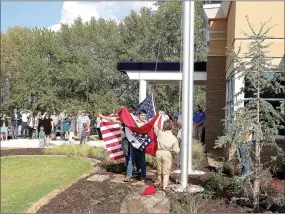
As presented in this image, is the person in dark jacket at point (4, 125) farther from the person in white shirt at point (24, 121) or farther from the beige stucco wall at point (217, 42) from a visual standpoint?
the beige stucco wall at point (217, 42)

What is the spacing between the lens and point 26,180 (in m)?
4.64

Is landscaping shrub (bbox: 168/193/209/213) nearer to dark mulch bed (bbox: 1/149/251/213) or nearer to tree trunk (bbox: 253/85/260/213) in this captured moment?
dark mulch bed (bbox: 1/149/251/213)

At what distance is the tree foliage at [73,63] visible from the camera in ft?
13.1

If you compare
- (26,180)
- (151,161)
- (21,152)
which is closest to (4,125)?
(21,152)

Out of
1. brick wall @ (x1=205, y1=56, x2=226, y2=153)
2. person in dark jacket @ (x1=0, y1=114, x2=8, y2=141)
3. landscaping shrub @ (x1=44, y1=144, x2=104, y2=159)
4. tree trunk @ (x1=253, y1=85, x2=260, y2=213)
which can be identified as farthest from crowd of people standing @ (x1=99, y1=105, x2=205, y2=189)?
brick wall @ (x1=205, y1=56, x2=226, y2=153)

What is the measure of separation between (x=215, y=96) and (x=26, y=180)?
1174 centimetres

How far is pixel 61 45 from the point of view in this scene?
4.41 meters

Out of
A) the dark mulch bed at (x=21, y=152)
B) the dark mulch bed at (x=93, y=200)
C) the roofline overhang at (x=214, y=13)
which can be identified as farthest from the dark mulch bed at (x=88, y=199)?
the roofline overhang at (x=214, y=13)

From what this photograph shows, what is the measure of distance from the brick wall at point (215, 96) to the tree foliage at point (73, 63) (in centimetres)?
1015

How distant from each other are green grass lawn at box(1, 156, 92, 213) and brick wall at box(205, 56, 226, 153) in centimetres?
1074

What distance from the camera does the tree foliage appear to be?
3979 millimetres

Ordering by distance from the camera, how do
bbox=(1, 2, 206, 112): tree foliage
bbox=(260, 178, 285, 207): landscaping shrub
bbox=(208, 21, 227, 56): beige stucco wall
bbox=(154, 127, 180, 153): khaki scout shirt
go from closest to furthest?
bbox=(1, 2, 206, 112): tree foliage
bbox=(260, 178, 285, 207): landscaping shrub
bbox=(154, 127, 180, 153): khaki scout shirt
bbox=(208, 21, 227, 56): beige stucco wall

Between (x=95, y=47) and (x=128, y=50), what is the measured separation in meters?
0.63

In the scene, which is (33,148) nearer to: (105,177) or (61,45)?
(61,45)
